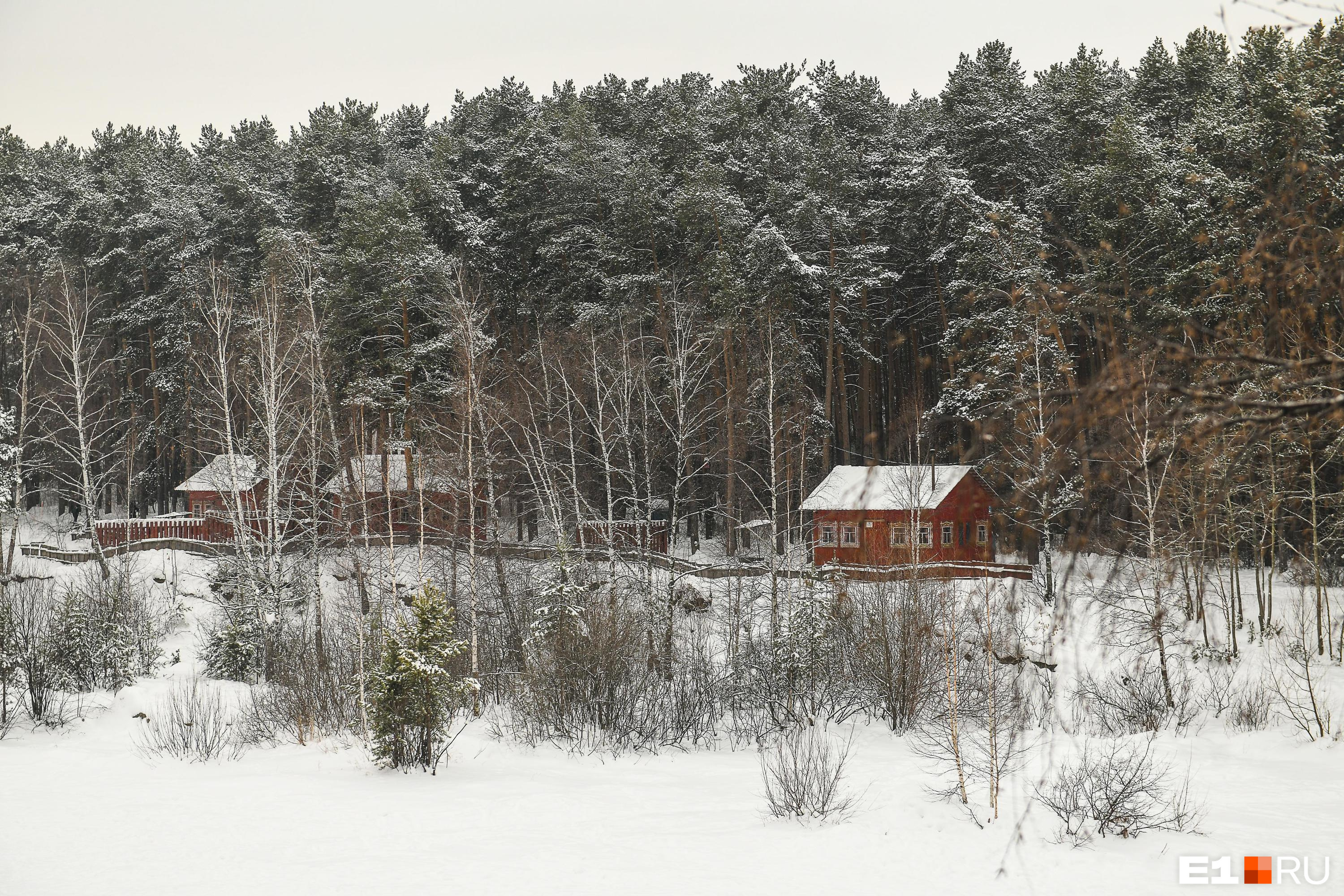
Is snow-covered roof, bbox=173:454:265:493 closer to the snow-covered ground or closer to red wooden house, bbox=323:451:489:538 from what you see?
red wooden house, bbox=323:451:489:538

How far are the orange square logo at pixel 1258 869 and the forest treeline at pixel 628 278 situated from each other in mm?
6305

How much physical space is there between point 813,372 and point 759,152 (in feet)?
30.0

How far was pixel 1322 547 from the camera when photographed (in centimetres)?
2498

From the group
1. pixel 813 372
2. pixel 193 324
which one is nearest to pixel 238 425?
pixel 193 324

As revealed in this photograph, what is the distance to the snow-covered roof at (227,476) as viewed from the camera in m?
23.7

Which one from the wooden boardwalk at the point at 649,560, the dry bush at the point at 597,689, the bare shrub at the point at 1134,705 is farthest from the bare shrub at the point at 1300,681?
the dry bush at the point at 597,689

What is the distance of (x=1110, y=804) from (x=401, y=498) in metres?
27.6

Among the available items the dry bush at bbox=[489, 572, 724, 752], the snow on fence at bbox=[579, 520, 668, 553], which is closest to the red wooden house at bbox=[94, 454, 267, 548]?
the snow on fence at bbox=[579, 520, 668, 553]

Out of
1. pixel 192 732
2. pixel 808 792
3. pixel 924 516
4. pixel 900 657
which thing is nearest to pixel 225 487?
pixel 192 732

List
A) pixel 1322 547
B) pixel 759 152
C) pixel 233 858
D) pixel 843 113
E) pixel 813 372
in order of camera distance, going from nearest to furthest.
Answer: pixel 233 858 < pixel 1322 547 < pixel 813 372 < pixel 759 152 < pixel 843 113

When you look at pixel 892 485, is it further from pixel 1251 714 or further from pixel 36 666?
pixel 36 666

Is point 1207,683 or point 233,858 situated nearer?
point 233,858

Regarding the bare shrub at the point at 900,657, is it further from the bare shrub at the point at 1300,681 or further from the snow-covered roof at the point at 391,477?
the snow-covered roof at the point at 391,477

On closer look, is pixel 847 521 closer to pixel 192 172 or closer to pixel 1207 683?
pixel 1207 683
